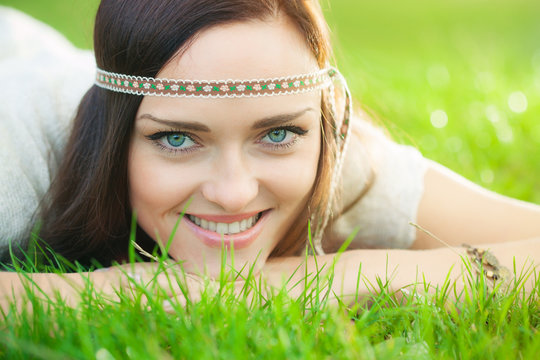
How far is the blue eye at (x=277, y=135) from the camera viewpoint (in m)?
2.23

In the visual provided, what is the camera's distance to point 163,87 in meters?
2.12

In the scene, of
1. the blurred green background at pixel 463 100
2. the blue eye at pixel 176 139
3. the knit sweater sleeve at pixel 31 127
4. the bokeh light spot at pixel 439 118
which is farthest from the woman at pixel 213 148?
the bokeh light spot at pixel 439 118

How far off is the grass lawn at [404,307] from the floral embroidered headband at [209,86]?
0.46 m

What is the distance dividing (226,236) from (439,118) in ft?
8.66

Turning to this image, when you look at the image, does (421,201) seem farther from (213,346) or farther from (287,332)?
(213,346)

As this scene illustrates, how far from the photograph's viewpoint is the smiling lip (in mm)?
2281

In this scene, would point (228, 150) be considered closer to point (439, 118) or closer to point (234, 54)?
point (234, 54)

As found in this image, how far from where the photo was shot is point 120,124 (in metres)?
2.23

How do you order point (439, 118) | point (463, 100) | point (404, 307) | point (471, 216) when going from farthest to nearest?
point (463, 100) → point (439, 118) → point (471, 216) → point (404, 307)

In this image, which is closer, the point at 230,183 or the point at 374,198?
the point at 230,183

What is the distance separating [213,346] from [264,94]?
88 cm

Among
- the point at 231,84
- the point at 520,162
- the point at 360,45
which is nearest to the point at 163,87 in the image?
the point at 231,84

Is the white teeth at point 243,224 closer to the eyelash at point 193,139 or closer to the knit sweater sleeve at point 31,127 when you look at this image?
the eyelash at point 193,139

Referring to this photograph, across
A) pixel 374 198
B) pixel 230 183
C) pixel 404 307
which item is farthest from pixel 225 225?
pixel 374 198
